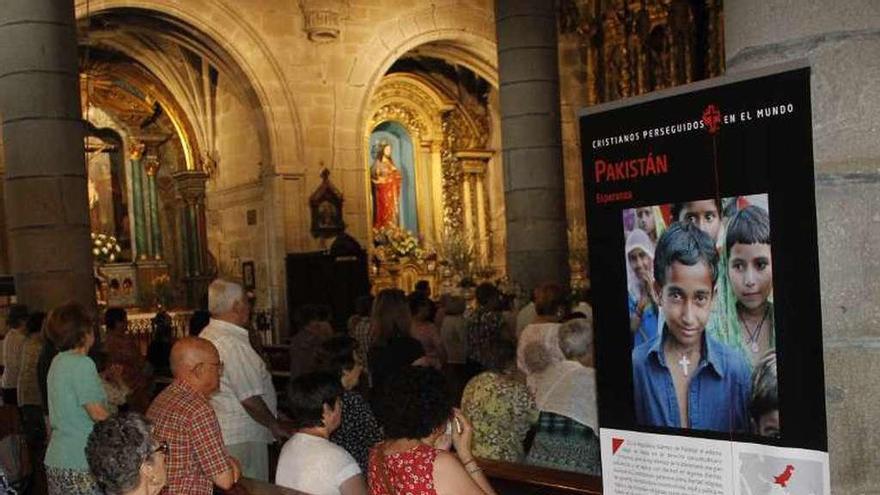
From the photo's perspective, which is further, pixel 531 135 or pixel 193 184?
pixel 193 184

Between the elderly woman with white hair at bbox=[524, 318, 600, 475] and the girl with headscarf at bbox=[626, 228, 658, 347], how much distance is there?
2066 mm

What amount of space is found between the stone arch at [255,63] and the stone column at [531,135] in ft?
20.4

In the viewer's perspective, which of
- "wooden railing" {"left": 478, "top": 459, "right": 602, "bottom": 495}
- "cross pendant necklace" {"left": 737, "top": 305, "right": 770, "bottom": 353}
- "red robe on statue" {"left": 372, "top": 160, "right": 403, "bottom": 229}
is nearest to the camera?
"cross pendant necklace" {"left": 737, "top": 305, "right": 770, "bottom": 353}

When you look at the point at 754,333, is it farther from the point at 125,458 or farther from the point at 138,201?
the point at 138,201

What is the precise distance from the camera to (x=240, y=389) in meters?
5.21

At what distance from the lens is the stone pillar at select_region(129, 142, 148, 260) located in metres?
22.5

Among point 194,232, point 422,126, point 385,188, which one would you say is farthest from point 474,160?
point 194,232

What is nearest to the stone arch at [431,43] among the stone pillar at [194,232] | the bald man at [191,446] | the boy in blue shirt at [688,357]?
the stone pillar at [194,232]

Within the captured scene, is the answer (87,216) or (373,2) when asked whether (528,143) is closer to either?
(87,216)

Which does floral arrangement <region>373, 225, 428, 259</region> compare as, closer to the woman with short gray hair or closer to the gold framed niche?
the gold framed niche

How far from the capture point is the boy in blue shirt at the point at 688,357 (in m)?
2.47

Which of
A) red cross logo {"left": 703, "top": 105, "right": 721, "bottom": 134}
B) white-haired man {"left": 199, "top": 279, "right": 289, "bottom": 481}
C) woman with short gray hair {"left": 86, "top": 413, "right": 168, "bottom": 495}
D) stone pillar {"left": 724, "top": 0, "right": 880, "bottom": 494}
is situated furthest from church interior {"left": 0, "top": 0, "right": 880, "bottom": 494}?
woman with short gray hair {"left": 86, "top": 413, "right": 168, "bottom": 495}

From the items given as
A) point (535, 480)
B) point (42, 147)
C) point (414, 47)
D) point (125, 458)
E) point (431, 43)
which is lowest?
point (535, 480)

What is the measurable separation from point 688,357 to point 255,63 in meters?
15.2
